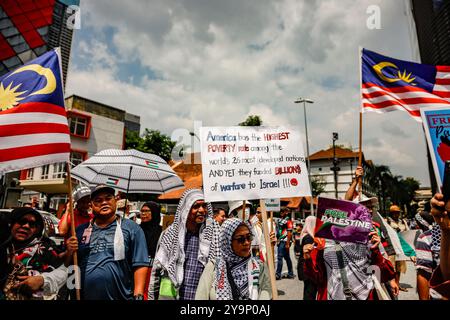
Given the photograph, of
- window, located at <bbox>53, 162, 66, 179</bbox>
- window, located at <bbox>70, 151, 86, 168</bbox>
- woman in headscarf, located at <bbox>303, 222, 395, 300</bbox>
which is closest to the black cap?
woman in headscarf, located at <bbox>303, 222, 395, 300</bbox>

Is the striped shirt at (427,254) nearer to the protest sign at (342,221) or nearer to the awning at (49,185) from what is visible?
the protest sign at (342,221)

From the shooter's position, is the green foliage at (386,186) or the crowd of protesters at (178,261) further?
the green foliage at (386,186)

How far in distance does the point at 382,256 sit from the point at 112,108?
32.1 meters

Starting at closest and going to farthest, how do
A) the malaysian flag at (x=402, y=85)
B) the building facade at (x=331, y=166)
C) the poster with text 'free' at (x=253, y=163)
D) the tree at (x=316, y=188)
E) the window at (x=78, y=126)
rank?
1. the poster with text 'free' at (x=253, y=163)
2. the malaysian flag at (x=402, y=85)
3. the window at (x=78, y=126)
4. the tree at (x=316, y=188)
5. the building facade at (x=331, y=166)

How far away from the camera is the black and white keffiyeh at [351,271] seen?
2775 mm

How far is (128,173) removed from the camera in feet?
17.6

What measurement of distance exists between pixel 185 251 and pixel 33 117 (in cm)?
199

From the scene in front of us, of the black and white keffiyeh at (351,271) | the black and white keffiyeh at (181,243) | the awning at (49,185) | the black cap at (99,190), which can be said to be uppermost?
the awning at (49,185)

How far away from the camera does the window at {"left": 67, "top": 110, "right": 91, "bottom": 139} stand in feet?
86.9

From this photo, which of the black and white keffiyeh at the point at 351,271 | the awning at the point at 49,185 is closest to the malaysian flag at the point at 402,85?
the black and white keffiyeh at the point at 351,271

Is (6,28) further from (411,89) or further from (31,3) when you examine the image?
(411,89)

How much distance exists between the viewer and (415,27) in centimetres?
1073

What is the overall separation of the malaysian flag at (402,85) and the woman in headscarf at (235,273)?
7.98 ft
